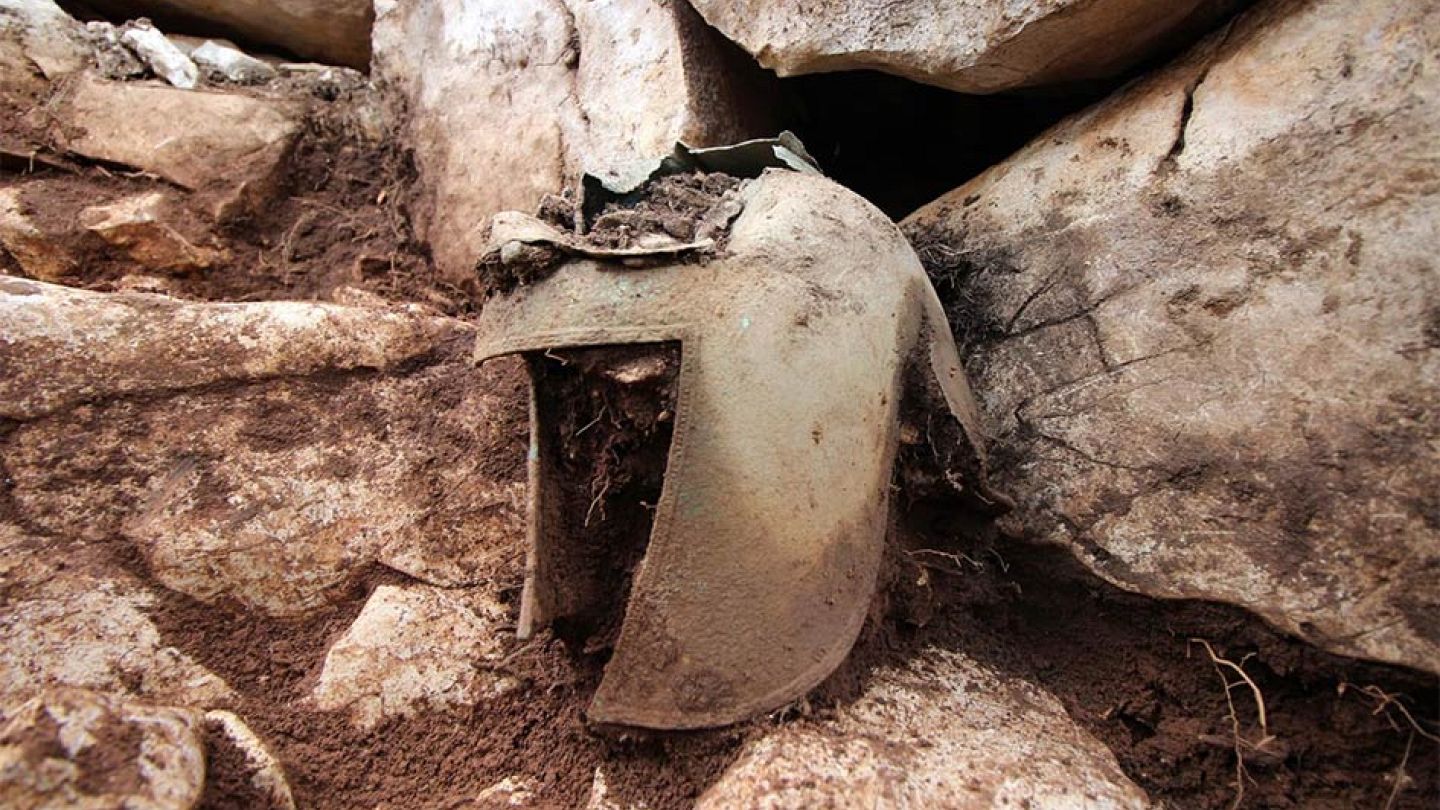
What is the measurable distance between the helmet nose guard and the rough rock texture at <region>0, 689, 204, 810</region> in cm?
41

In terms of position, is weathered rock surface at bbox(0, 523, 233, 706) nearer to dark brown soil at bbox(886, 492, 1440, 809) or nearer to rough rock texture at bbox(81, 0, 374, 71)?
dark brown soil at bbox(886, 492, 1440, 809)

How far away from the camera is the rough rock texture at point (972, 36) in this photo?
4.48ft

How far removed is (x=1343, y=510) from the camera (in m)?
1.11

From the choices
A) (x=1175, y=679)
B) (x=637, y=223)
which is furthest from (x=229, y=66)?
(x=1175, y=679)

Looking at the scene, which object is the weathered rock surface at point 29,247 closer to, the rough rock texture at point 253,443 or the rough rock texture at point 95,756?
the rough rock texture at point 253,443

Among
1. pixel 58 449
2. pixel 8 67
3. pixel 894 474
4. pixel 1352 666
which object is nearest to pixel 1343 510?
pixel 1352 666

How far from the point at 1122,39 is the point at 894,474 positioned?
831 millimetres

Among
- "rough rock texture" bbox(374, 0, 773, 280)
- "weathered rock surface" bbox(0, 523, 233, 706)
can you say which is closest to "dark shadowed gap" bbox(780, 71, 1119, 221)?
"rough rock texture" bbox(374, 0, 773, 280)

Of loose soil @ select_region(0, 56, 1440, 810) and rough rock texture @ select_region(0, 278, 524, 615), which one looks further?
rough rock texture @ select_region(0, 278, 524, 615)

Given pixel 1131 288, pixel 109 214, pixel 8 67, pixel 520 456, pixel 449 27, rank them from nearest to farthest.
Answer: pixel 1131 288, pixel 520 456, pixel 109 214, pixel 8 67, pixel 449 27

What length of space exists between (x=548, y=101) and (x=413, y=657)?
48.1 inches

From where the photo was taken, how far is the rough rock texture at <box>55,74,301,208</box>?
1884mm

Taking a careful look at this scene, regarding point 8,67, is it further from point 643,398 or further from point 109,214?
point 643,398

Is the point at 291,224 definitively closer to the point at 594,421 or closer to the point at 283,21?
the point at 283,21
